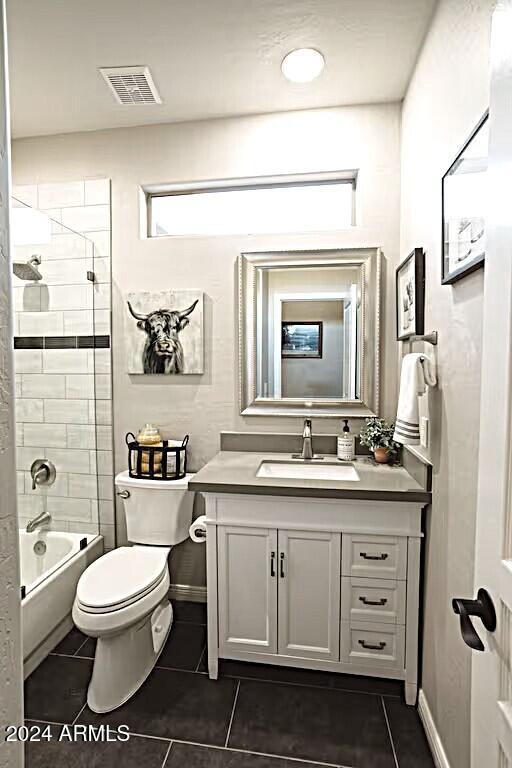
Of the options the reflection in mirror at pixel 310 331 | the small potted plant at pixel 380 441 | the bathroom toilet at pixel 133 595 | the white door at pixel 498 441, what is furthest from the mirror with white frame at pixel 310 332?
the white door at pixel 498 441

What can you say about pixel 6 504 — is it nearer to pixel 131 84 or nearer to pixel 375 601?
pixel 375 601

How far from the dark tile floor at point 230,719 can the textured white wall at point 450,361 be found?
0.23m

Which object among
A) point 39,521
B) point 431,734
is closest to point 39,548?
point 39,521

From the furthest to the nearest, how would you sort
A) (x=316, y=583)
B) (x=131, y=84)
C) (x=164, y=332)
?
(x=164, y=332) < (x=131, y=84) < (x=316, y=583)

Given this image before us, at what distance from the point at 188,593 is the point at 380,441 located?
137 cm

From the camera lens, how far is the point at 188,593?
249cm

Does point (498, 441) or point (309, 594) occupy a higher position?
point (498, 441)

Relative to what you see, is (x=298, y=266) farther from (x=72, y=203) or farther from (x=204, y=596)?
(x=204, y=596)

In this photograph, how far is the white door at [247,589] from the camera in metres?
1.83

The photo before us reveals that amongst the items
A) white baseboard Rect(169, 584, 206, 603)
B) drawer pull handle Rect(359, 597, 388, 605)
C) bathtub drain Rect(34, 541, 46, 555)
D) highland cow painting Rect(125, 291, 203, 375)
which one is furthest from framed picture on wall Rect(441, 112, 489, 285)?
bathtub drain Rect(34, 541, 46, 555)

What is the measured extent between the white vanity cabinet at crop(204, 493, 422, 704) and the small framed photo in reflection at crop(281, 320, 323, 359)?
82 centimetres

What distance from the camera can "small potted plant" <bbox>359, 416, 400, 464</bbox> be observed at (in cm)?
215

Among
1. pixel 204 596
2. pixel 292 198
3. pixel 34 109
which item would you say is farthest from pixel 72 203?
pixel 204 596

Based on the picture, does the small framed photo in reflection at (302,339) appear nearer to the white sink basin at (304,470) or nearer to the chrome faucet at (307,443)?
the chrome faucet at (307,443)
